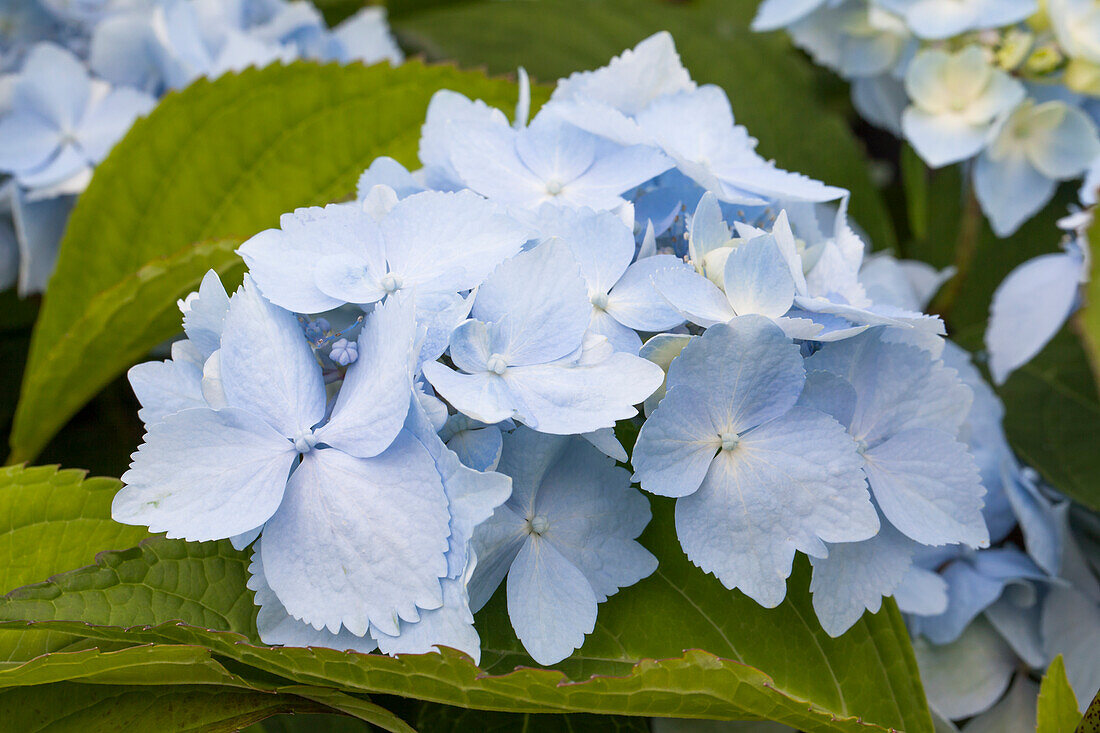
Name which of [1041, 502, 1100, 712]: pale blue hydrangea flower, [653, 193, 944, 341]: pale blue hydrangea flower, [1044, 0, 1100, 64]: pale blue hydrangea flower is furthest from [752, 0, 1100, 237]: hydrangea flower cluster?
[653, 193, 944, 341]: pale blue hydrangea flower

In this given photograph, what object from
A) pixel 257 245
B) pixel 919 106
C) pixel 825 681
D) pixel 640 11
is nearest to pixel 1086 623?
pixel 825 681

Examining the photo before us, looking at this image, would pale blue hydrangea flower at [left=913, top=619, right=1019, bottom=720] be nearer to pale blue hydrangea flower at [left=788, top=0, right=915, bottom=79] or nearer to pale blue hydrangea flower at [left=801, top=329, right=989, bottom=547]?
pale blue hydrangea flower at [left=801, top=329, right=989, bottom=547]

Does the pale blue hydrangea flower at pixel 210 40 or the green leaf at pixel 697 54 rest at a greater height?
the pale blue hydrangea flower at pixel 210 40

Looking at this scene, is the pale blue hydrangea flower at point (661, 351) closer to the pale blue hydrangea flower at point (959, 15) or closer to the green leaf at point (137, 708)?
the green leaf at point (137, 708)

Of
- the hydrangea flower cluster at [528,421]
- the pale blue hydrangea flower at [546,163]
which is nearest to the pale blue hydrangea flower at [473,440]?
the hydrangea flower cluster at [528,421]

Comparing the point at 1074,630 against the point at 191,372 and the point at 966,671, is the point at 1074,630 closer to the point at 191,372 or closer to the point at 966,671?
the point at 966,671

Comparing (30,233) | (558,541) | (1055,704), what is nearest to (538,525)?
(558,541)
